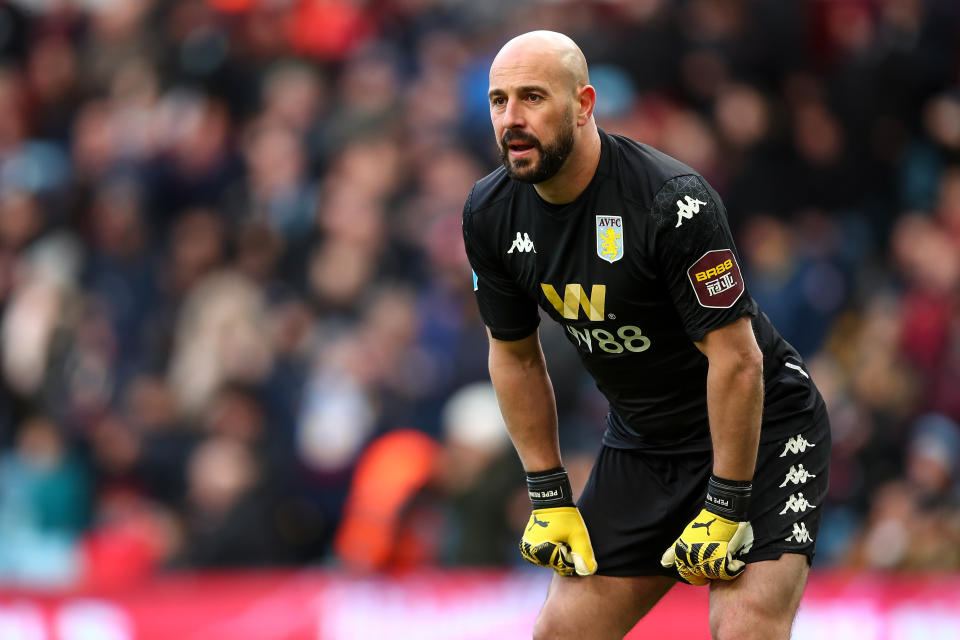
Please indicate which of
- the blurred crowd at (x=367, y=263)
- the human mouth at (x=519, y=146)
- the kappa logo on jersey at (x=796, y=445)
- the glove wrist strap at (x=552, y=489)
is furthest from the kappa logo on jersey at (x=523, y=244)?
the blurred crowd at (x=367, y=263)

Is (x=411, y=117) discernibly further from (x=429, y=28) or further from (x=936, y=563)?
(x=936, y=563)

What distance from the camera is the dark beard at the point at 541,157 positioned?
4.75 m

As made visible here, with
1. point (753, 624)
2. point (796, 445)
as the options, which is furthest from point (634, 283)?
point (753, 624)

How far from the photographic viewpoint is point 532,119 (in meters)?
4.74

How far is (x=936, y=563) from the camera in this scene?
8539mm

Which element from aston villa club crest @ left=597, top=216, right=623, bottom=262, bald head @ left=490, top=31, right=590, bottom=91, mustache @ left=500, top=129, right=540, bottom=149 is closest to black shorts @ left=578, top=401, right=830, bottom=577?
aston villa club crest @ left=597, top=216, right=623, bottom=262

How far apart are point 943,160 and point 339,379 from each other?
16.2ft

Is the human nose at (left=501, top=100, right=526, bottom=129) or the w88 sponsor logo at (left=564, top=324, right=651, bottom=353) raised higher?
the human nose at (left=501, top=100, right=526, bottom=129)

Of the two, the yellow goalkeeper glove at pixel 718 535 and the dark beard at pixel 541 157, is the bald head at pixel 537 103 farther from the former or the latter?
the yellow goalkeeper glove at pixel 718 535

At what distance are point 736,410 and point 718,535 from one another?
0.42 meters

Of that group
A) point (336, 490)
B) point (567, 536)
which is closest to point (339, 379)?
point (336, 490)

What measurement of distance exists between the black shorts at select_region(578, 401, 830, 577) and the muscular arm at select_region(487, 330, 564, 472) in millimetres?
242

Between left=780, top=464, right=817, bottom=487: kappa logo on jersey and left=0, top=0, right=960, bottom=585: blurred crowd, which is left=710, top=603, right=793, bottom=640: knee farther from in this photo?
left=0, top=0, right=960, bottom=585: blurred crowd

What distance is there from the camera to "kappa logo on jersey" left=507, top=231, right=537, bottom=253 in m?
5.01
